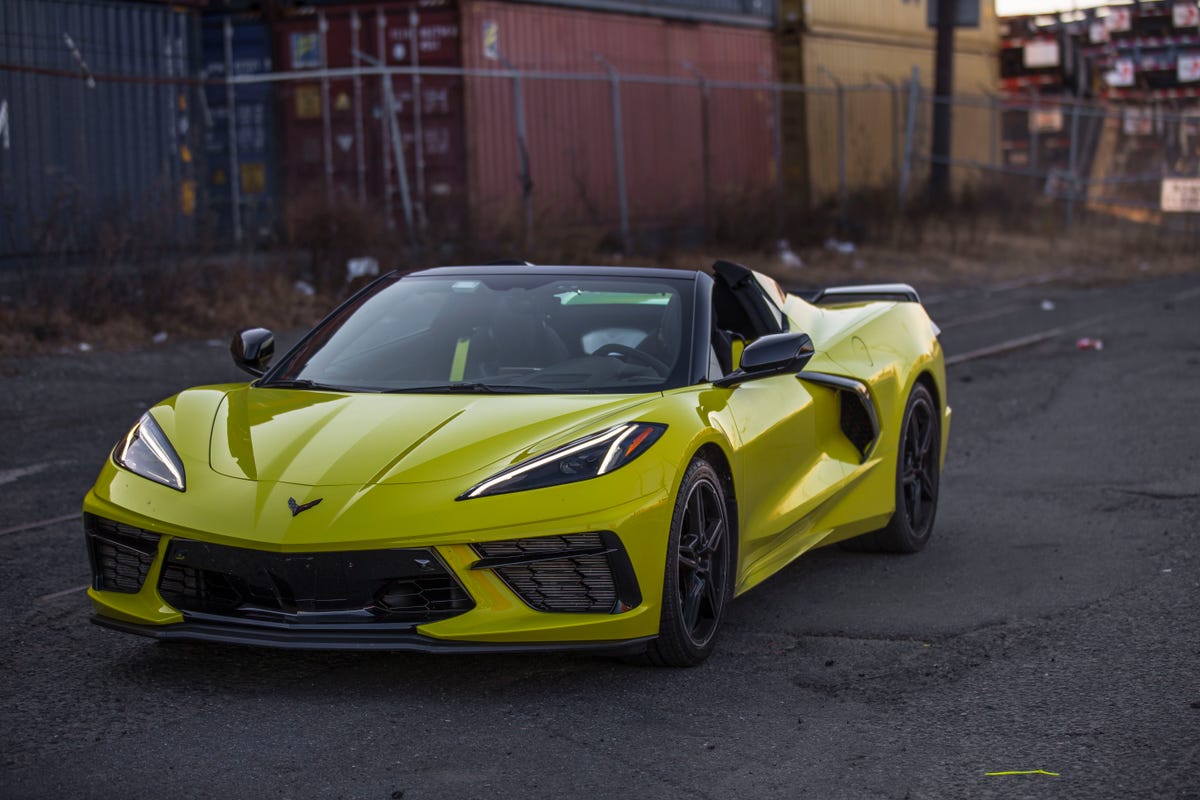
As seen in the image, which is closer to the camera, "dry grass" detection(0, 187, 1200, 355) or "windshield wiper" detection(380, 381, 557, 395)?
"windshield wiper" detection(380, 381, 557, 395)

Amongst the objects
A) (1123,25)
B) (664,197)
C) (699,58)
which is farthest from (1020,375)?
(1123,25)

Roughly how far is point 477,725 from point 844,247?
22.1 metres

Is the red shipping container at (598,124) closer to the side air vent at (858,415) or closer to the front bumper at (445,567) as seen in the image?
the side air vent at (858,415)

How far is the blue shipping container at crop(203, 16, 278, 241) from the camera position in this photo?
21969mm

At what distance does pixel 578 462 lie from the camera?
4793 mm

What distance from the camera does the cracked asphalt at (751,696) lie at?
4070mm

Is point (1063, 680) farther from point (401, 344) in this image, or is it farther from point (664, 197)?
point (664, 197)

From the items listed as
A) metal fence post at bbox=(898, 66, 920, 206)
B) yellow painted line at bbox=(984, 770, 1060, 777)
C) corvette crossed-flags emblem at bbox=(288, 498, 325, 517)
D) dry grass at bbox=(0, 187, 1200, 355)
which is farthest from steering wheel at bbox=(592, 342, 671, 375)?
metal fence post at bbox=(898, 66, 920, 206)

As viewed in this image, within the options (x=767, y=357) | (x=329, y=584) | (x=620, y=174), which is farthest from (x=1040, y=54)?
(x=329, y=584)

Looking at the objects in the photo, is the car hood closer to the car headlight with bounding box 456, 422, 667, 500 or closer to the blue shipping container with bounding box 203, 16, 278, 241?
the car headlight with bounding box 456, 422, 667, 500

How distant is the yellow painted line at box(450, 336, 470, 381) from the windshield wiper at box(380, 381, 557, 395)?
0.48 ft

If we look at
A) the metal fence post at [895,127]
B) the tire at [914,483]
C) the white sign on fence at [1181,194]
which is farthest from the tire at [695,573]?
the white sign on fence at [1181,194]

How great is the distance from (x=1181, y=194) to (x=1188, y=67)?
42.3 ft

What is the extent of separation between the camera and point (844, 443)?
6418 mm
